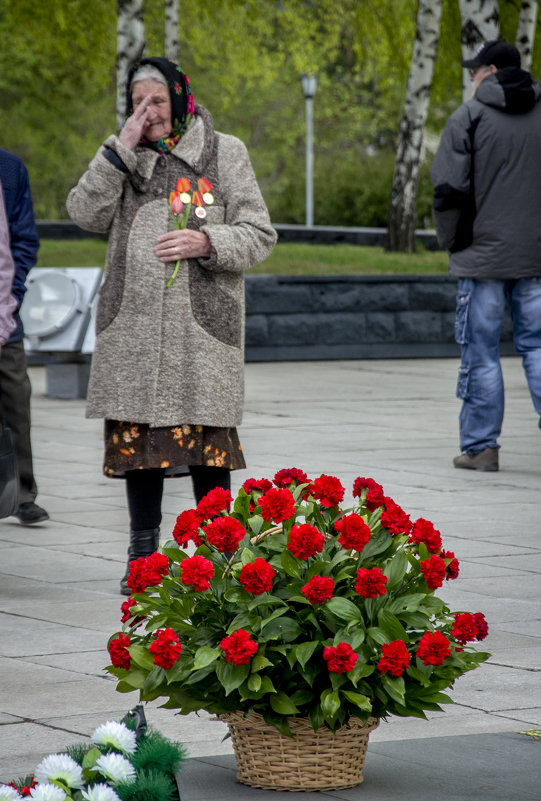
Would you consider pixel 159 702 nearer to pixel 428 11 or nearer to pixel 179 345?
pixel 179 345

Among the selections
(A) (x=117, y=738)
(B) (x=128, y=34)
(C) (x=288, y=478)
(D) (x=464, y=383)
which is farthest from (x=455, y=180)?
(B) (x=128, y=34)

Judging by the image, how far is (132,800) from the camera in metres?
2.74

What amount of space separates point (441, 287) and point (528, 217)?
24.2ft

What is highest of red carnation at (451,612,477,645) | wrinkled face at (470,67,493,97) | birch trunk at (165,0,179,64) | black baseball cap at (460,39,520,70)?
birch trunk at (165,0,179,64)

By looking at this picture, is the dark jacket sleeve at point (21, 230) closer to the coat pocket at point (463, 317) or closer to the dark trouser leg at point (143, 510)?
the dark trouser leg at point (143, 510)

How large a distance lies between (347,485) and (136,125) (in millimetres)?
3007

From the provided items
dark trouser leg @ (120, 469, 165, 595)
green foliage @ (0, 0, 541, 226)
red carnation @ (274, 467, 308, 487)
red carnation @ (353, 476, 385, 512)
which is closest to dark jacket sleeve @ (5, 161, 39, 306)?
dark trouser leg @ (120, 469, 165, 595)

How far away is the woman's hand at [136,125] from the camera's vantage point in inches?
199

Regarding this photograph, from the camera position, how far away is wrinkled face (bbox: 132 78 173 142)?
5074mm

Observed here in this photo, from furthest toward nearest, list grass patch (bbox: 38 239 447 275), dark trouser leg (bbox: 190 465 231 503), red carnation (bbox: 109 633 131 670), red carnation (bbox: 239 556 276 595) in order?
1. grass patch (bbox: 38 239 447 275)
2. dark trouser leg (bbox: 190 465 231 503)
3. red carnation (bbox: 109 633 131 670)
4. red carnation (bbox: 239 556 276 595)

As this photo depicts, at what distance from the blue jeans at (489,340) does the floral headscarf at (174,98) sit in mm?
3195

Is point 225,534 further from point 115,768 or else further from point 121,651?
point 115,768

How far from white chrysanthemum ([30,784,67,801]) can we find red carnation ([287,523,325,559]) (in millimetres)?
707

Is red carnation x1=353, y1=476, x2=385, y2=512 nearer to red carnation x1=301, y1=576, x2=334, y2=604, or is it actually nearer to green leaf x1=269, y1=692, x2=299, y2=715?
red carnation x1=301, y1=576, x2=334, y2=604
